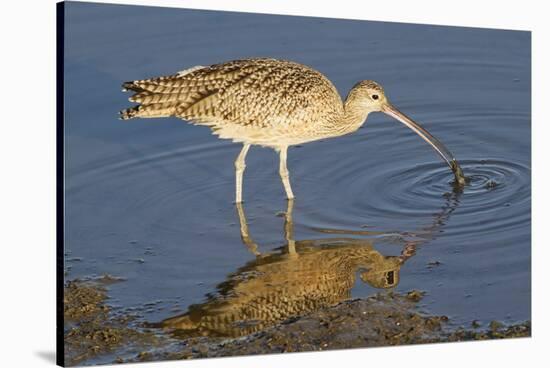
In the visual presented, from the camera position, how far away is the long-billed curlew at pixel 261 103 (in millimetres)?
8703

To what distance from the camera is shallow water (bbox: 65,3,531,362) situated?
823cm

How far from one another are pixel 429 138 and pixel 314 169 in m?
0.98

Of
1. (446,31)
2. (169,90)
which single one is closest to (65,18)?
(169,90)

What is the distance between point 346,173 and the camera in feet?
31.8

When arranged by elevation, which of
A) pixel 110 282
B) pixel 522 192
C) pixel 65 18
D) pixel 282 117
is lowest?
pixel 110 282

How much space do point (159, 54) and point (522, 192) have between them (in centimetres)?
318

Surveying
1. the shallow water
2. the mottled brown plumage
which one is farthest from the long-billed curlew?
the mottled brown plumage

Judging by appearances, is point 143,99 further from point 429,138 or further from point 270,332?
point 429,138

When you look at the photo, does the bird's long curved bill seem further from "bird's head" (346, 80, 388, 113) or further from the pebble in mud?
the pebble in mud

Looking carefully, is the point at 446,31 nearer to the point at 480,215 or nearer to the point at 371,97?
the point at 371,97

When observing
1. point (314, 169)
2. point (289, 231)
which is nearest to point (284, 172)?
point (314, 169)

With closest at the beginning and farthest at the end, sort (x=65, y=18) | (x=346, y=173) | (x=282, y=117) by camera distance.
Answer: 1. (x=65, y=18)
2. (x=282, y=117)
3. (x=346, y=173)

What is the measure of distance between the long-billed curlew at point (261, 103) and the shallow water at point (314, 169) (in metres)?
0.14

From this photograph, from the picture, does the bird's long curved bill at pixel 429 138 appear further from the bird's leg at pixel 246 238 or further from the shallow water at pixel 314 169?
the bird's leg at pixel 246 238
